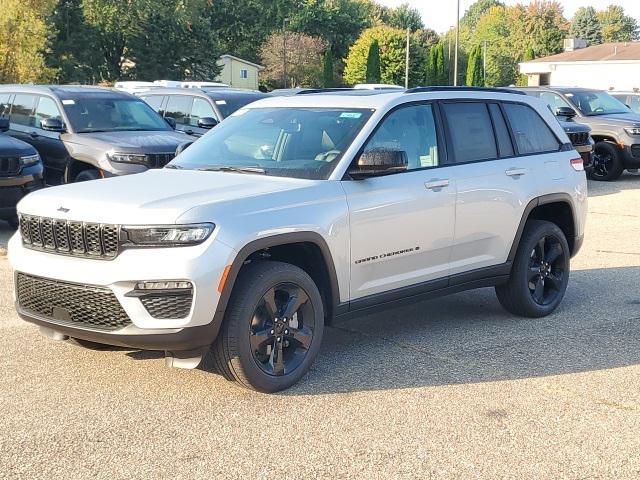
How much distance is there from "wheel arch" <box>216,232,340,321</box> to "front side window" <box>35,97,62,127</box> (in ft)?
24.8

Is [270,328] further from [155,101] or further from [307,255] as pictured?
[155,101]

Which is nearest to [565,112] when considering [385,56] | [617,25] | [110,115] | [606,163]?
[606,163]

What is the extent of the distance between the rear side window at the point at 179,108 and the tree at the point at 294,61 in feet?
202

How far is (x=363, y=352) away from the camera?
19.6 feet

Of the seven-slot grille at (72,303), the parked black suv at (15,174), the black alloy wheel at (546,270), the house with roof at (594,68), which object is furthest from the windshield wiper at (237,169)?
the house with roof at (594,68)

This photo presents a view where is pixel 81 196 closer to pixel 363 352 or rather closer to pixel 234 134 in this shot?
pixel 234 134

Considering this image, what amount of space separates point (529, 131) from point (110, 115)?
22.9 feet

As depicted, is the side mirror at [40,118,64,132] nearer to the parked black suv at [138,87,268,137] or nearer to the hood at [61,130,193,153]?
the hood at [61,130,193,153]

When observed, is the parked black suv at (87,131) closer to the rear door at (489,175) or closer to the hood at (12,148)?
the hood at (12,148)

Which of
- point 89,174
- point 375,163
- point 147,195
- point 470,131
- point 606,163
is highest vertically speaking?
point 470,131

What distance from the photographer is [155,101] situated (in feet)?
49.6

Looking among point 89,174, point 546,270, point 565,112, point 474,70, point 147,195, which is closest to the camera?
point 147,195

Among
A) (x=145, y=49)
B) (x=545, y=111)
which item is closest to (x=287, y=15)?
(x=145, y=49)

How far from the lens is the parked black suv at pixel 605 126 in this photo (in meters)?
17.3
